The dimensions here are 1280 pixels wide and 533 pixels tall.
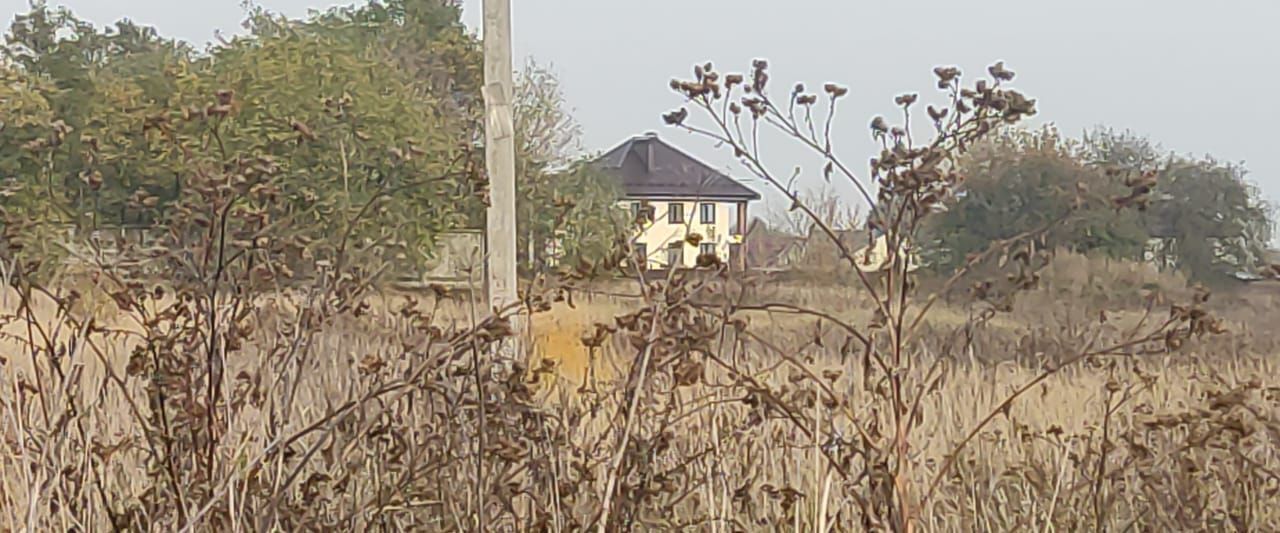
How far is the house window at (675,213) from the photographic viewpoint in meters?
2.46

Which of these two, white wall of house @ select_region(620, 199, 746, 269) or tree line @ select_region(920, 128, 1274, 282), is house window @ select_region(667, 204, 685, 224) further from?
tree line @ select_region(920, 128, 1274, 282)

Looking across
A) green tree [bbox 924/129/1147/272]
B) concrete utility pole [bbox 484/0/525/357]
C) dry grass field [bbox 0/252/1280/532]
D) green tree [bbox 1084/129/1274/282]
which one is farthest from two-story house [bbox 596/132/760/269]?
green tree [bbox 1084/129/1274/282]

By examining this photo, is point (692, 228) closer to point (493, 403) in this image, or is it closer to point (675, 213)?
point (675, 213)

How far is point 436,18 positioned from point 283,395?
84.0ft

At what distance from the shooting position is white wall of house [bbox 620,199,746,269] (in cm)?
225


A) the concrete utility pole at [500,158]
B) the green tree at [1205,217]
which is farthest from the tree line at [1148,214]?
the concrete utility pole at [500,158]

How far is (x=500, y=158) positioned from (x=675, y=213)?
3.03 metres

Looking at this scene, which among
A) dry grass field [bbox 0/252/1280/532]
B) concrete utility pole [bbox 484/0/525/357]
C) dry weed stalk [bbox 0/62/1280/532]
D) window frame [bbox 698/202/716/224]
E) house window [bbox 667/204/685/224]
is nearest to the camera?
dry weed stalk [bbox 0/62/1280/532]

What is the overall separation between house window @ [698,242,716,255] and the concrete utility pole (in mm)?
2892

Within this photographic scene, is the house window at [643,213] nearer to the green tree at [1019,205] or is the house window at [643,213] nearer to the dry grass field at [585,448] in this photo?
the dry grass field at [585,448]

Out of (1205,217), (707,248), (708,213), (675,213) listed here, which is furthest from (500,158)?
(1205,217)

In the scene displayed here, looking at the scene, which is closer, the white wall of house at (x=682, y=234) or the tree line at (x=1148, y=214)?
the white wall of house at (x=682, y=234)

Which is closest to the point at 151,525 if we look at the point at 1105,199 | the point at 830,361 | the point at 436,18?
the point at 1105,199

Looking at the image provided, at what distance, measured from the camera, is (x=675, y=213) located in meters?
2.54
